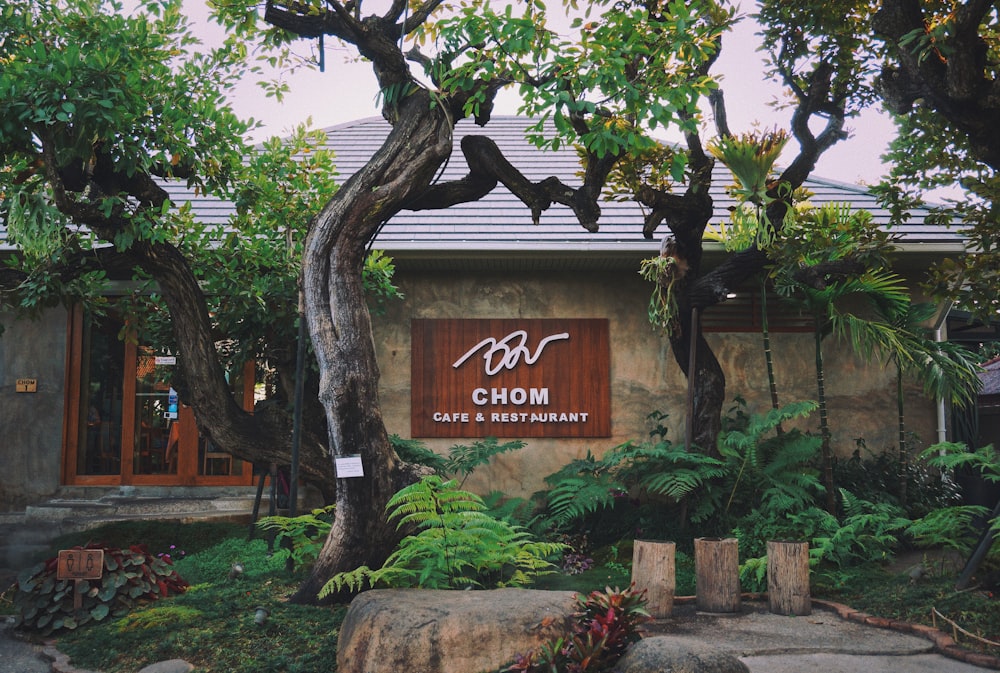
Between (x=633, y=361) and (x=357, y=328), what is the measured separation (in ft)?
15.5

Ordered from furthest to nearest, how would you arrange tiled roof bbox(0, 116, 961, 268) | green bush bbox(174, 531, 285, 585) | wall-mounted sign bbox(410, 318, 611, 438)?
wall-mounted sign bbox(410, 318, 611, 438) < tiled roof bbox(0, 116, 961, 268) < green bush bbox(174, 531, 285, 585)

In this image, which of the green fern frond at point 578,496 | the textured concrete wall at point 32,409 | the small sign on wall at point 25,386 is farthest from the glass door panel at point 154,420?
the green fern frond at point 578,496

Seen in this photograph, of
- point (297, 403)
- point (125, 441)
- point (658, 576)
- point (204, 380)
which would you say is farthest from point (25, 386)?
point (658, 576)

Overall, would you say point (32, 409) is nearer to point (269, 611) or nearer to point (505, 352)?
point (505, 352)

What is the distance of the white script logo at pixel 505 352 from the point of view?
406 inches

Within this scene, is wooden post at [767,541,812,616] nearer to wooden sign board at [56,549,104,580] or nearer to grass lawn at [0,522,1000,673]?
grass lawn at [0,522,1000,673]

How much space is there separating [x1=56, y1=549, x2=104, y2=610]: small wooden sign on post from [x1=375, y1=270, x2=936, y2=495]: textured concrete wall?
14.1 feet

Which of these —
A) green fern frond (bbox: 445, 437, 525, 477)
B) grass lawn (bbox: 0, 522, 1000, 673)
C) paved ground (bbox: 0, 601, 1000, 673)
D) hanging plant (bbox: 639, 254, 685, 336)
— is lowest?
paved ground (bbox: 0, 601, 1000, 673)

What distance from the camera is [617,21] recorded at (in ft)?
20.2

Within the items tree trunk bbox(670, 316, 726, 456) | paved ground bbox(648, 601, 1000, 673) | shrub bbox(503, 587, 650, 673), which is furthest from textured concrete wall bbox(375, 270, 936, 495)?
shrub bbox(503, 587, 650, 673)

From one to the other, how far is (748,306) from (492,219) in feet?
11.3

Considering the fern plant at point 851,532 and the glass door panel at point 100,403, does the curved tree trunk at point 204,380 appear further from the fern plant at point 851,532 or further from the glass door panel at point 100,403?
the fern plant at point 851,532

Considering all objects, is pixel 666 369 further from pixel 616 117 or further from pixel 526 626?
pixel 526 626

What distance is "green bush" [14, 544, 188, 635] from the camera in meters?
6.25
